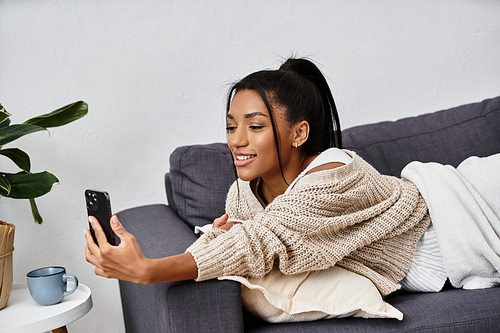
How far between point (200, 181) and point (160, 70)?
559mm

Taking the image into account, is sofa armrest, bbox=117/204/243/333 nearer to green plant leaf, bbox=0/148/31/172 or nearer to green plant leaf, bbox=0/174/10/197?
green plant leaf, bbox=0/174/10/197

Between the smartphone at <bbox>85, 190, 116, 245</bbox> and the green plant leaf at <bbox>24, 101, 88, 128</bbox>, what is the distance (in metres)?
0.47

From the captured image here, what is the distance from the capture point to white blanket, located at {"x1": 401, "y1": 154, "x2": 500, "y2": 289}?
3.75ft

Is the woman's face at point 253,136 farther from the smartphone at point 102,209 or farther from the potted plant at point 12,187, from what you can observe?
the potted plant at point 12,187

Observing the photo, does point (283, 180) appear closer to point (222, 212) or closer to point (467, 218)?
point (222, 212)

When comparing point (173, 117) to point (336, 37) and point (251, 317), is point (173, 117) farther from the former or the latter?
point (251, 317)

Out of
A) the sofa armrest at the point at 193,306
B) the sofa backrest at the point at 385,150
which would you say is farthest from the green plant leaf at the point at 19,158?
the sofa armrest at the point at 193,306

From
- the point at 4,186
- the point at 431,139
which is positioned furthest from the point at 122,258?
the point at 431,139

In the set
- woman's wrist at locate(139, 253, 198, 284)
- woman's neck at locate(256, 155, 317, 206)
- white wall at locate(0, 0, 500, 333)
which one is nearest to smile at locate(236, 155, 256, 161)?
woman's neck at locate(256, 155, 317, 206)

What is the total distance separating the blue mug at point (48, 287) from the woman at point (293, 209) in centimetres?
32

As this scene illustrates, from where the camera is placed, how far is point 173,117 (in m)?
1.81

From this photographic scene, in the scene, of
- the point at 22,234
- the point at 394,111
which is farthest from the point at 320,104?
the point at 22,234

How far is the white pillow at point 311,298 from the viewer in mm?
952

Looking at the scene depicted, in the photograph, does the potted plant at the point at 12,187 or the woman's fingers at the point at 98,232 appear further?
the potted plant at the point at 12,187
